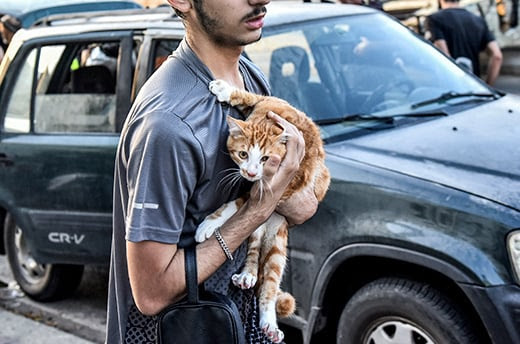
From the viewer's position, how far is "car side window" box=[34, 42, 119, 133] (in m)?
4.84

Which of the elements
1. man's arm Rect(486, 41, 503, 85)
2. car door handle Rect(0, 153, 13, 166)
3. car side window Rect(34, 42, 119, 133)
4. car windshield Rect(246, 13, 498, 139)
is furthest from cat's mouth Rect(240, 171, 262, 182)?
man's arm Rect(486, 41, 503, 85)

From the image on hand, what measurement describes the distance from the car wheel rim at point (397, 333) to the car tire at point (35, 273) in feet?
8.82

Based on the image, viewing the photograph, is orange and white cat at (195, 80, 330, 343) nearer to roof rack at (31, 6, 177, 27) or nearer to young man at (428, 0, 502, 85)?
roof rack at (31, 6, 177, 27)

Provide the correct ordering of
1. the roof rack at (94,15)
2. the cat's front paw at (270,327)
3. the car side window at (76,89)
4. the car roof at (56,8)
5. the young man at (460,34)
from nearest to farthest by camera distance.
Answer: the cat's front paw at (270,327) < the car side window at (76,89) < the roof rack at (94,15) < the young man at (460,34) < the car roof at (56,8)

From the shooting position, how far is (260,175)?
6.35 ft

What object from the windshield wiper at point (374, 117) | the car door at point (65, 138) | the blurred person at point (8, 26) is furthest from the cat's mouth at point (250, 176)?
the blurred person at point (8, 26)

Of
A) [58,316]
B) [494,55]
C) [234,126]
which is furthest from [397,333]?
[494,55]

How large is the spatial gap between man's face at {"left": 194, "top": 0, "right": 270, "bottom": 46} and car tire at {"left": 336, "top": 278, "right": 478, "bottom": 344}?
1.74 m

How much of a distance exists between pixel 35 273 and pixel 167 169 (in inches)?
164

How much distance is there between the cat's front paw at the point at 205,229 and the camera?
1.87m

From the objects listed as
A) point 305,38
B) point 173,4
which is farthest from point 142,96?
point 305,38

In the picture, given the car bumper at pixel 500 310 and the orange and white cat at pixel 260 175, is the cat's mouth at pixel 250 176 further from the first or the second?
the car bumper at pixel 500 310

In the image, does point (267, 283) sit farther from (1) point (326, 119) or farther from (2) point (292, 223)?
(1) point (326, 119)

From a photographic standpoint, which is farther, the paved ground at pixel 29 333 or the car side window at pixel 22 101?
the car side window at pixel 22 101
